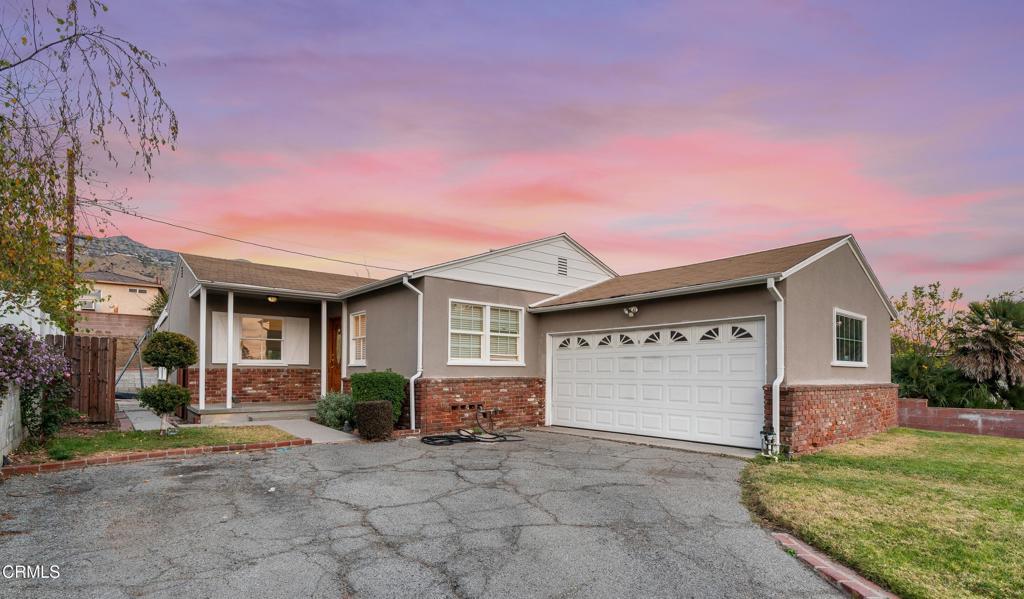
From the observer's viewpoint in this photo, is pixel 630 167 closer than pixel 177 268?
Yes

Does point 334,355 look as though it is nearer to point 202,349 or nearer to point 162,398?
point 202,349

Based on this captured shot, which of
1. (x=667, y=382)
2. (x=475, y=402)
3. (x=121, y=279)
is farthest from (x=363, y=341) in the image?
(x=121, y=279)

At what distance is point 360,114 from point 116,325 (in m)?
33.5

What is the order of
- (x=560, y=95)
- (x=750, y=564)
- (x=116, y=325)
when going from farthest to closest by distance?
(x=116, y=325), (x=560, y=95), (x=750, y=564)

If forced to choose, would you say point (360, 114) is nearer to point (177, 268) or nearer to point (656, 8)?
point (656, 8)

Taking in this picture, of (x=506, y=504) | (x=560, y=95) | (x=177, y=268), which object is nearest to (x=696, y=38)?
(x=560, y=95)

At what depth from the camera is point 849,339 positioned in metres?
11.3

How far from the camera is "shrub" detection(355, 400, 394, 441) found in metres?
10.2

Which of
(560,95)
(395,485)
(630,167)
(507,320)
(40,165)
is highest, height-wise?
(560,95)

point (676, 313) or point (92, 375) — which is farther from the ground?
point (676, 313)

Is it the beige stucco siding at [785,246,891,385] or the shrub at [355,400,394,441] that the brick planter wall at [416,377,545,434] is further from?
the beige stucco siding at [785,246,891,385]

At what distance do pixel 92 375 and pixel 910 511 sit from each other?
13.8m

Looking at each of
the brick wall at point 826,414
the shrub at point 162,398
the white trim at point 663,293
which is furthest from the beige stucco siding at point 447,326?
the brick wall at point 826,414

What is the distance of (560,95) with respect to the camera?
1112 cm
